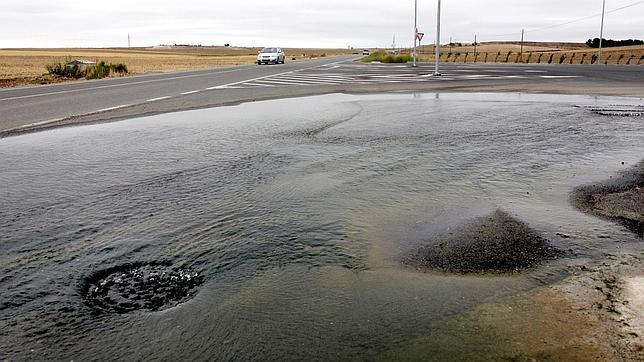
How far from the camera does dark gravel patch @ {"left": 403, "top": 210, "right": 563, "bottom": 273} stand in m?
3.46

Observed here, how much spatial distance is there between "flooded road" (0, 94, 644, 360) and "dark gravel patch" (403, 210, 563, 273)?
0.34 ft

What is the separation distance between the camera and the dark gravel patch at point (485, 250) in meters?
3.46

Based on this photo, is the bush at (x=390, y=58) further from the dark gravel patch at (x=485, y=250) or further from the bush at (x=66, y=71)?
the dark gravel patch at (x=485, y=250)

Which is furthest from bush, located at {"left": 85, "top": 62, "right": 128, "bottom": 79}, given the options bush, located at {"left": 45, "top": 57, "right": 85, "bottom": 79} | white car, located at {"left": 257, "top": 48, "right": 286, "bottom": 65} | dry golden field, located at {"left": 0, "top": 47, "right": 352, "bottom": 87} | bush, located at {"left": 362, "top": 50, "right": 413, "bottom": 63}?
bush, located at {"left": 362, "top": 50, "right": 413, "bottom": 63}

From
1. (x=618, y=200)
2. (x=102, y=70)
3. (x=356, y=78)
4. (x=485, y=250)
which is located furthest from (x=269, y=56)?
(x=485, y=250)

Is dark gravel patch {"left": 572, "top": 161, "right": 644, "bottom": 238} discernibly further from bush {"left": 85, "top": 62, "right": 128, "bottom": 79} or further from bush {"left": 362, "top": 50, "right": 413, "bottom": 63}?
bush {"left": 362, "top": 50, "right": 413, "bottom": 63}

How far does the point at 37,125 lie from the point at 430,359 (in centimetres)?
927

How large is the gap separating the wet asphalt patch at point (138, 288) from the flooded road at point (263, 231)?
1 centimetres

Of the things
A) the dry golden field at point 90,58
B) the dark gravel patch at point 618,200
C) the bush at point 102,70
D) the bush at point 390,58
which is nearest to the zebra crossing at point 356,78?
the bush at point 102,70

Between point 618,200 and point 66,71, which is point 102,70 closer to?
point 66,71

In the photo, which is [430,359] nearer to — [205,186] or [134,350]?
[134,350]

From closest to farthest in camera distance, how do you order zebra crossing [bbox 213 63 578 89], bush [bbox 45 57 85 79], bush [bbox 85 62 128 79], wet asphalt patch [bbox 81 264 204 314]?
wet asphalt patch [bbox 81 264 204 314] < zebra crossing [bbox 213 63 578 89] < bush [bbox 85 62 128 79] < bush [bbox 45 57 85 79]

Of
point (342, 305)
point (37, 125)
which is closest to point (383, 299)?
point (342, 305)

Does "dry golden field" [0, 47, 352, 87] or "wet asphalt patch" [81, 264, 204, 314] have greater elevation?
"dry golden field" [0, 47, 352, 87]
